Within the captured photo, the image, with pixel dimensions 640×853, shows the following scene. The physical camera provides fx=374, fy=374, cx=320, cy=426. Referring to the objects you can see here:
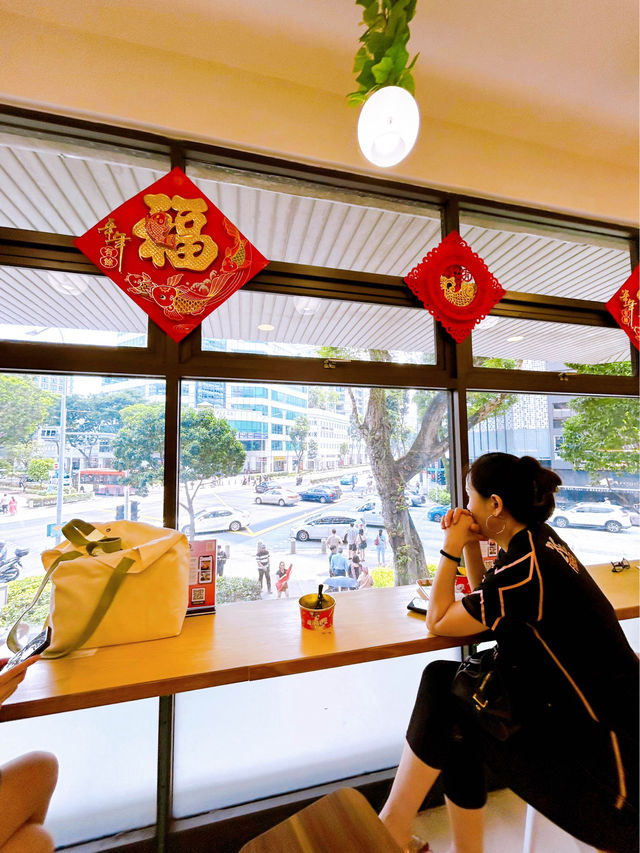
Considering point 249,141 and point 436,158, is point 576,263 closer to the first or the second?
point 436,158

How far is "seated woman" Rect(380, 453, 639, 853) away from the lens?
89 cm

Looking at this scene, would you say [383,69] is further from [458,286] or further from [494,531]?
[494,531]

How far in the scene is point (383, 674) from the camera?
5.31 ft

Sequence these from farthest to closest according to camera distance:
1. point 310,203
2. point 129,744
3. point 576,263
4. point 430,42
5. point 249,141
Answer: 1. point 576,263
2. point 310,203
3. point 249,141
4. point 430,42
5. point 129,744

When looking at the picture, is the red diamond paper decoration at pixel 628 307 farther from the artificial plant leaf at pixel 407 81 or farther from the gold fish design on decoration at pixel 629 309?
the artificial plant leaf at pixel 407 81

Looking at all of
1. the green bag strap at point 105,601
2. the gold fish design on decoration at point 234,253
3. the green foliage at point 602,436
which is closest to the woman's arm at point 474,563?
the green foliage at point 602,436

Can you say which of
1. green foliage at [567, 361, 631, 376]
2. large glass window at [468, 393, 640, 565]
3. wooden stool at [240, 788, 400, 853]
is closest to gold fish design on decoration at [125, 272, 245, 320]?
large glass window at [468, 393, 640, 565]

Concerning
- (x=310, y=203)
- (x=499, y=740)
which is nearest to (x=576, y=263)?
(x=310, y=203)

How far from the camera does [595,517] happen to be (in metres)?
2.08

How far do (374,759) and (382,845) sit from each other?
112 cm

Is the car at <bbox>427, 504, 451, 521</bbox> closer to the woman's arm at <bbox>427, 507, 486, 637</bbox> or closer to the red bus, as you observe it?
the woman's arm at <bbox>427, 507, 486, 637</bbox>

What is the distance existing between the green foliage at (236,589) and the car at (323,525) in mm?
260

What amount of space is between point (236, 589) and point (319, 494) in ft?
1.72

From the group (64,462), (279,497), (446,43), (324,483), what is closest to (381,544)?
(324,483)
